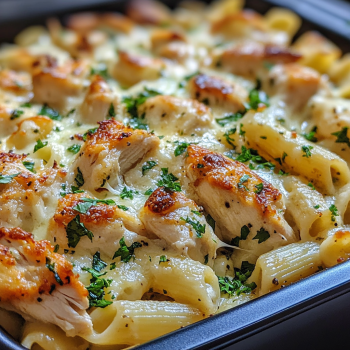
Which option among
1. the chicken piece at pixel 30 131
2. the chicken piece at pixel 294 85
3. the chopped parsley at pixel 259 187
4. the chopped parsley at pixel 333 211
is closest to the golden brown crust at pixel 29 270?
the chicken piece at pixel 30 131

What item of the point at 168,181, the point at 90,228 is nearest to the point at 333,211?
the point at 168,181

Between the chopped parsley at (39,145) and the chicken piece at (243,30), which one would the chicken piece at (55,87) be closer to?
the chopped parsley at (39,145)

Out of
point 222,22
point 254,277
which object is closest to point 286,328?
point 254,277

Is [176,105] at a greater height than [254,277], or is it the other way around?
[176,105]

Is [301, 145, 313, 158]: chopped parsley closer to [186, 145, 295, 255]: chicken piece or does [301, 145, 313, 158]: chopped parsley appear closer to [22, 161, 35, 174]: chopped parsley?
[186, 145, 295, 255]: chicken piece

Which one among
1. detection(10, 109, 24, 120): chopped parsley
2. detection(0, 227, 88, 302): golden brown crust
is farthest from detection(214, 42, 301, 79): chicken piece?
detection(0, 227, 88, 302): golden brown crust

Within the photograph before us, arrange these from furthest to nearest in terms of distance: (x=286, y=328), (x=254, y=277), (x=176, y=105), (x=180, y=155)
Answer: (x=176, y=105) < (x=180, y=155) < (x=254, y=277) < (x=286, y=328)

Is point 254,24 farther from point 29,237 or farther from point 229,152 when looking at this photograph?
point 29,237
